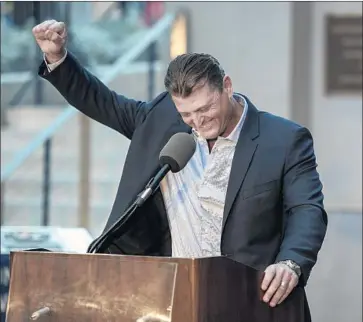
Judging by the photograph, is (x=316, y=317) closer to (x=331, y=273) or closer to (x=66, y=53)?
(x=331, y=273)

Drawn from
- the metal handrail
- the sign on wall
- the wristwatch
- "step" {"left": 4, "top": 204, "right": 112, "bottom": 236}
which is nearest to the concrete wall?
the sign on wall

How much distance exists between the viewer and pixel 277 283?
2.62 meters

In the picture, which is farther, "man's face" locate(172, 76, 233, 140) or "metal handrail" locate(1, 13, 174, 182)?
"metal handrail" locate(1, 13, 174, 182)

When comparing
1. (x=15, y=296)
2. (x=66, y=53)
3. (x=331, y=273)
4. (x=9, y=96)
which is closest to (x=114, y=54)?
(x=9, y=96)

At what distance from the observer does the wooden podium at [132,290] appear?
2.38m

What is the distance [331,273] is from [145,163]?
9.85 ft

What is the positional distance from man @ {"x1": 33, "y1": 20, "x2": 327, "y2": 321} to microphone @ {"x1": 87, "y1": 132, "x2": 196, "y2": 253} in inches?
4.2

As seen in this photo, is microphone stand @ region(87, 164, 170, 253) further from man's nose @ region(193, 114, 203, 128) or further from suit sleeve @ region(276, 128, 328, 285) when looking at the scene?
suit sleeve @ region(276, 128, 328, 285)

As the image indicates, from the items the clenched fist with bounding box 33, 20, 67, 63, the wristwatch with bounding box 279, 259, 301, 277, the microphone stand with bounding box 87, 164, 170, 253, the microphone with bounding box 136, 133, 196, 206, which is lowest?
the wristwatch with bounding box 279, 259, 301, 277

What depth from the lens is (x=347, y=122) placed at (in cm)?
591

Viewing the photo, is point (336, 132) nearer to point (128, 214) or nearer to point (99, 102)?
point (99, 102)

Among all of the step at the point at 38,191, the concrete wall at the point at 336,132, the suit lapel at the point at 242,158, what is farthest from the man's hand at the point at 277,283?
the step at the point at 38,191

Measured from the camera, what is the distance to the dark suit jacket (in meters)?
2.85

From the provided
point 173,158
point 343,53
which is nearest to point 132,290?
point 173,158
